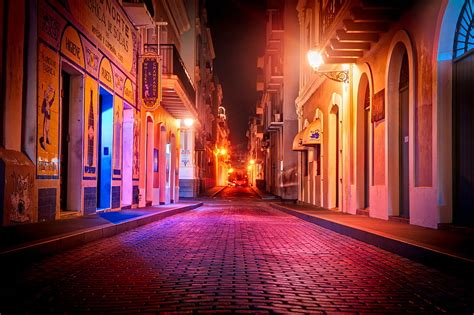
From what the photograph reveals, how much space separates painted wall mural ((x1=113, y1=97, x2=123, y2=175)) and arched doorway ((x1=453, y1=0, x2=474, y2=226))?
9816mm

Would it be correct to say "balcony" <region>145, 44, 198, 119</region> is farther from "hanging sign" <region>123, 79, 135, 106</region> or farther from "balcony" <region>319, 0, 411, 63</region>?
"balcony" <region>319, 0, 411, 63</region>

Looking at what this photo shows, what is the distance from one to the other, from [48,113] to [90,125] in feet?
9.54

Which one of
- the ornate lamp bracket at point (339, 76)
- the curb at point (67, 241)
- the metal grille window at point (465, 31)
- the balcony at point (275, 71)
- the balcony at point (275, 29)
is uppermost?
the balcony at point (275, 29)

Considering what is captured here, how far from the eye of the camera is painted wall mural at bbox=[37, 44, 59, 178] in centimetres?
1077

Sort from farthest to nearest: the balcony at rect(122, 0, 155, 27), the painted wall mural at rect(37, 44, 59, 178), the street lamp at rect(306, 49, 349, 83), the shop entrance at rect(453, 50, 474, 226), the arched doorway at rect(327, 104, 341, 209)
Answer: the arched doorway at rect(327, 104, 341, 209), the balcony at rect(122, 0, 155, 27), the street lamp at rect(306, 49, 349, 83), the painted wall mural at rect(37, 44, 59, 178), the shop entrance at rect(453, 50, 474, 226)

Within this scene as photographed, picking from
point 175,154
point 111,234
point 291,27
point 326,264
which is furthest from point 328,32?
→ point 291,27

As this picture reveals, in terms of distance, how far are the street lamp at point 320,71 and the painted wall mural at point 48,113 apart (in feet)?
26.6

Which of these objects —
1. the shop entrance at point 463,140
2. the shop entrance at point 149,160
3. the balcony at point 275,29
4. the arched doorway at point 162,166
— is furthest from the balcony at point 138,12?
the balcony at point 275,29

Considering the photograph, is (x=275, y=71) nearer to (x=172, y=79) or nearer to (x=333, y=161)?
(x=333, y=161)

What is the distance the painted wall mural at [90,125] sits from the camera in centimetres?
1371

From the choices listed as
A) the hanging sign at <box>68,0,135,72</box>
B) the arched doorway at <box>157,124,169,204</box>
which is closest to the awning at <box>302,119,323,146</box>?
the arched doorway at <box>157,124,169,204</box>

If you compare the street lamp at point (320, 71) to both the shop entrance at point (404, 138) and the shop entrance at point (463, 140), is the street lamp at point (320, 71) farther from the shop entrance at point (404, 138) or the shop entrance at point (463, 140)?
the shop entrance at point (463, 140)

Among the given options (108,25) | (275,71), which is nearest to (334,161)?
(108,25)

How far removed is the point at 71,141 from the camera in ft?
44.0
